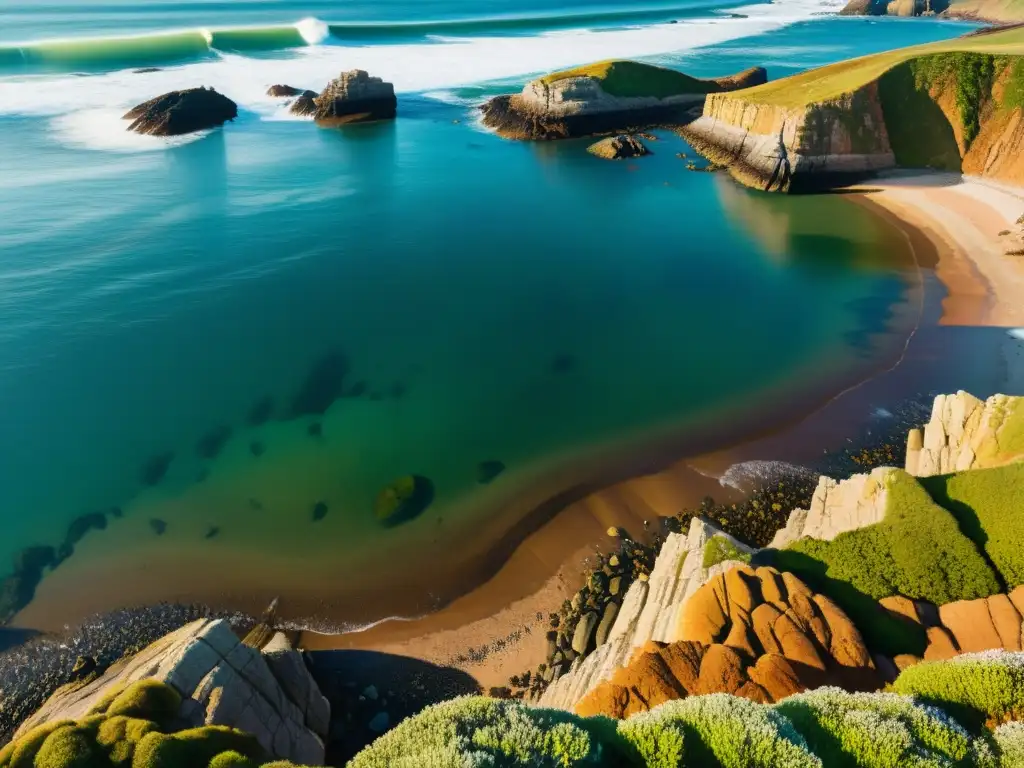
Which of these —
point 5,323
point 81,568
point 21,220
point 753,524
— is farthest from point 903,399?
point 21,220

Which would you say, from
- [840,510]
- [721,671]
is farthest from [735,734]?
[840,510]

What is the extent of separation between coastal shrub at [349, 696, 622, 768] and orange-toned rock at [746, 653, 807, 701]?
13.6 feet

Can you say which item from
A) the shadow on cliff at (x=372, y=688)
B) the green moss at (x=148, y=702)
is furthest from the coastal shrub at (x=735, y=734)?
the green moss at (x=148, y=702)

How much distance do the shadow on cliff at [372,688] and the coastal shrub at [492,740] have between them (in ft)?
26.8

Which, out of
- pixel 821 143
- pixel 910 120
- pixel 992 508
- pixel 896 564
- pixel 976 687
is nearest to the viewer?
pixel 976 687

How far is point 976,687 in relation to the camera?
35.6 feet

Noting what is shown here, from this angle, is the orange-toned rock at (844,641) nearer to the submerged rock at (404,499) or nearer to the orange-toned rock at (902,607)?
the orange-toned rock at (902,607)

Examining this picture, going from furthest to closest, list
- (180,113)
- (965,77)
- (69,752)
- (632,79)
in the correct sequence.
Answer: (632,79)
(180,113)
(965,77)
(69,752)

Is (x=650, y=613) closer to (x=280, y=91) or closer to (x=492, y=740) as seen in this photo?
(x=492, y=740)

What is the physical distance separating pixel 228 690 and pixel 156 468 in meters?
15.7

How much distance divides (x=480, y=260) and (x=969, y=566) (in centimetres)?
3600

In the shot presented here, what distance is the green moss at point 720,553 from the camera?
675 inches

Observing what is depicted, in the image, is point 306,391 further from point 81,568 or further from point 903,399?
point 903,399

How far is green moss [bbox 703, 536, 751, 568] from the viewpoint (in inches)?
675
